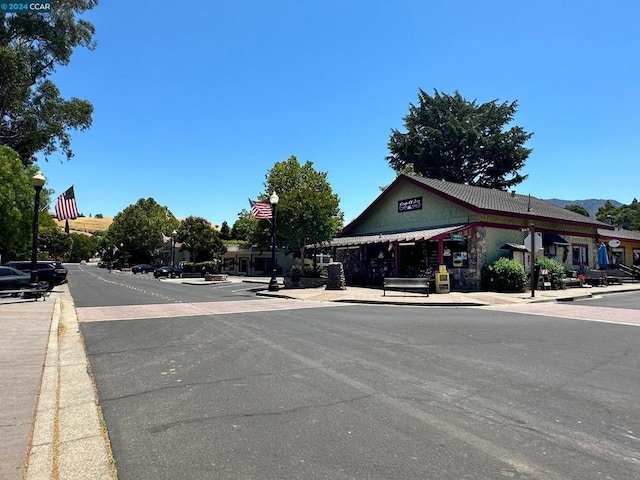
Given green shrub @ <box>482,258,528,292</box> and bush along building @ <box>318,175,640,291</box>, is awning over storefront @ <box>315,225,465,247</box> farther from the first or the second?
green shrub @ <box>482,258,528,292</box>

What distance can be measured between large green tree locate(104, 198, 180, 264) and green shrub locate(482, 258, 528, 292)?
6743 cm

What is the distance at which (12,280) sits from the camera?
20469 mm

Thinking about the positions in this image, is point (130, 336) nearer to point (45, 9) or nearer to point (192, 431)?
point (192, 431)

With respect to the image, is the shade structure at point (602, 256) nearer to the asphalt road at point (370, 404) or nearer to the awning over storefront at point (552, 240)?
the awning over storefront at point (552, 240)

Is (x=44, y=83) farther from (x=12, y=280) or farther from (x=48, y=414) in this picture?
(x=48, y=414)

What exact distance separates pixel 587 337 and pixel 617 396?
16.2 ft

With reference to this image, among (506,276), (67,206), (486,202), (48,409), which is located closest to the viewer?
(48,409)

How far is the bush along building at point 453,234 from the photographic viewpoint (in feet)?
78.0

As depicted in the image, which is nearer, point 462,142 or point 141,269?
point 462,142

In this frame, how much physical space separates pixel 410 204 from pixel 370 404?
24921 millimetres

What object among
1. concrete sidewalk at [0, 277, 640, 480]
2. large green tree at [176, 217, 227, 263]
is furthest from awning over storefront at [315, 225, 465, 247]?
large green tree at [176, 217, 227, 263]

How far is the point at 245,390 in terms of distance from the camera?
565 cm

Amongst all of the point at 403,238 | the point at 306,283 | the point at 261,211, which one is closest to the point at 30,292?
the point at 261,211

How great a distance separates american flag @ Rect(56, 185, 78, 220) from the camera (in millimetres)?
22812
